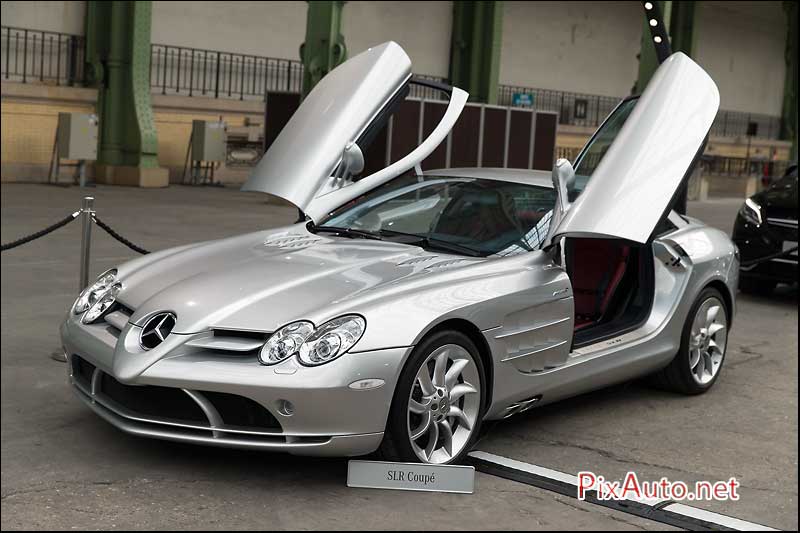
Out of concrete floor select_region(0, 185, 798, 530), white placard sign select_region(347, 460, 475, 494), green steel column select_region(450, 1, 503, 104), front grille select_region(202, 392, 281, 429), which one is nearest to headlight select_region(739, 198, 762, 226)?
concrete floor select_region(0, 185, 798, 530)

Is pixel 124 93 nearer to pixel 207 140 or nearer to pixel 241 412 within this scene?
pixel 207 140

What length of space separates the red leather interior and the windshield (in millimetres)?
633

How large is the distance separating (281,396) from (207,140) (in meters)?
18.4

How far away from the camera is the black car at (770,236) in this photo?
32.1 feet

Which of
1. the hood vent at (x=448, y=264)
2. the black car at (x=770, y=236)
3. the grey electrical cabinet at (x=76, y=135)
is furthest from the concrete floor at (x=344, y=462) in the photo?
the grey electrical cabinet at (x=76, y=135)

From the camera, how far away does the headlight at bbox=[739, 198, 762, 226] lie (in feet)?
33.2

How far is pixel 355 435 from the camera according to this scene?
13.8ft

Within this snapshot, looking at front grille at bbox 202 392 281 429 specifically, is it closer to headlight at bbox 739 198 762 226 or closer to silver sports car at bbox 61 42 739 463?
silver sports car at bbox 61 42 739 463

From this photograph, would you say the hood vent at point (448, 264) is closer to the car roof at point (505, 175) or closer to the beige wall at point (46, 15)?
the car roof at point (505, 175)

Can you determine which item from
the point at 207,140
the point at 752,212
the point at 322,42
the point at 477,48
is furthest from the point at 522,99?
the point at 752,212

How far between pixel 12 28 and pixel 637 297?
55.5 feet

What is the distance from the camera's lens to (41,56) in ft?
67.6

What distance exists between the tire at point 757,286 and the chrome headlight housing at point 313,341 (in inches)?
286

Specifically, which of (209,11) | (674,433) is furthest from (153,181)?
(674,433)
